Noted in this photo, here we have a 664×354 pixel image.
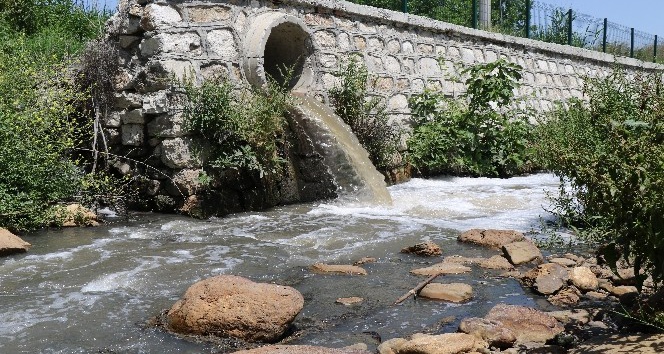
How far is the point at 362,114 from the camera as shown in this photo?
9.47 metres

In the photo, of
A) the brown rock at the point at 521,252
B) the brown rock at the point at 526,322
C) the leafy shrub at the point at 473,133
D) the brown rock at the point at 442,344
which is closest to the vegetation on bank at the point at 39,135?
the brown rock at the point at 521,252

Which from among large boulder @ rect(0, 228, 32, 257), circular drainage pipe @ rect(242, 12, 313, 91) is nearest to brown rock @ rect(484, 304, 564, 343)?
large boulder @ rect(0, 228, 32, 257)

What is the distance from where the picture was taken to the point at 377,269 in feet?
16.1

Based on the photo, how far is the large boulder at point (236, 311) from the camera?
11.5ft

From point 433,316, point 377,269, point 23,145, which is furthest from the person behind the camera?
point 23,145

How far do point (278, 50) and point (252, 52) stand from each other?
1545 millimetres

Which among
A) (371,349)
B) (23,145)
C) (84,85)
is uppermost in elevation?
(84,85)

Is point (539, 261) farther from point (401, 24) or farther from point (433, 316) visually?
point (401, 24)

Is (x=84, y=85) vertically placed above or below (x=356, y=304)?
above

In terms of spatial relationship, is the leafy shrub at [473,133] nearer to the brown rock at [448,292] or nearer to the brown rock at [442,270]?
the brown rock at [442,270]

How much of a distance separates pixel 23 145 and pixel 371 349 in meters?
4.23

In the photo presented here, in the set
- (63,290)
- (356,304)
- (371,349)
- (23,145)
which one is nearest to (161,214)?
(23,145)

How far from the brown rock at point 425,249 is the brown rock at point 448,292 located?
3.35ft

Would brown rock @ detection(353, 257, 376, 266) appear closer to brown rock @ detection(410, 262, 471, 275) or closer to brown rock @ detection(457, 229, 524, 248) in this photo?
brown rock @ detection(410, 262, 471, 275)
